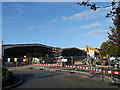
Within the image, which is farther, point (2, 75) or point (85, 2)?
point (2, 75)

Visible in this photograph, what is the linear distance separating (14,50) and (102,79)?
42556 mm

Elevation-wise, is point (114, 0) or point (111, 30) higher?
point (111, 30)

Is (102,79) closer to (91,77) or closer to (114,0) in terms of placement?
(91,77)

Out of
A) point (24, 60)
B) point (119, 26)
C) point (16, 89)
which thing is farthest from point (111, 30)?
point (16, 89)

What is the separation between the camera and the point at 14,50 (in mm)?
50719

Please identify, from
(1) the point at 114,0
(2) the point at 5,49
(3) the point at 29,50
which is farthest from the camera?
(3) the point at 29,50

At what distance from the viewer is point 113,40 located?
109 ft

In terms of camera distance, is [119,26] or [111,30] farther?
[111,30]

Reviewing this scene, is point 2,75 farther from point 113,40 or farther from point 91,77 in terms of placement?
point 113,40

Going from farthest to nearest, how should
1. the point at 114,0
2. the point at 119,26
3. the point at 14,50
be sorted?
the point at 14,50, the point at 119,26, the point at 114,0

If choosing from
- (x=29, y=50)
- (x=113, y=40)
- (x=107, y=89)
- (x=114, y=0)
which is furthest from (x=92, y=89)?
(x=29, y=50)

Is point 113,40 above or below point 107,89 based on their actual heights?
above

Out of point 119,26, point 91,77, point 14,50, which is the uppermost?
point 119,26

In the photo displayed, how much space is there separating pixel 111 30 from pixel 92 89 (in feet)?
91.4
